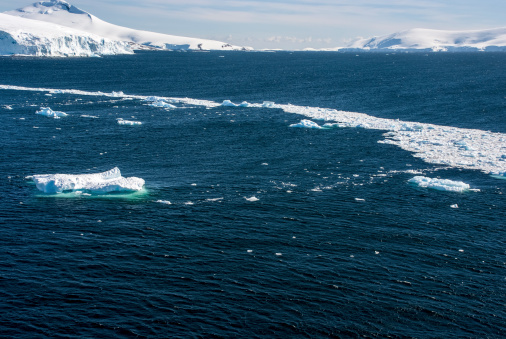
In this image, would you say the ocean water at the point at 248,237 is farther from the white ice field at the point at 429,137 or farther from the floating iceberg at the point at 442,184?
the white ice field at the point at 429,137

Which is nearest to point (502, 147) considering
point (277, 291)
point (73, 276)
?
point (277, 291)

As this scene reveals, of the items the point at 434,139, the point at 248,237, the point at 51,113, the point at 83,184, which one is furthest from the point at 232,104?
the point at 248,237

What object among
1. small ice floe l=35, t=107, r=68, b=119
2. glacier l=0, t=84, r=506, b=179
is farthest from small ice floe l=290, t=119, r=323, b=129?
small ice floe l=35, t=107, r=68, b=119

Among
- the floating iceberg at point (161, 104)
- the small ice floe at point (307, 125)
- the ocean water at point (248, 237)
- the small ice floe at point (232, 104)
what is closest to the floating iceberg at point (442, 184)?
the ocean water at point (248, 237)

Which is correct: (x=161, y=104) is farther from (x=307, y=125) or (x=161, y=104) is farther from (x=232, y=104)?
(x=307, y=125)

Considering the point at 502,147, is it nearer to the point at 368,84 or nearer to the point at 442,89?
the point at 442,89

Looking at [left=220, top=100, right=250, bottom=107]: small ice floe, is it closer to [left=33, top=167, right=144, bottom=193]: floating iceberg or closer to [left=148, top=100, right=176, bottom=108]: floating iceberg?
[left=148, top=100, right=176, bottom=108]: floating iceberg
